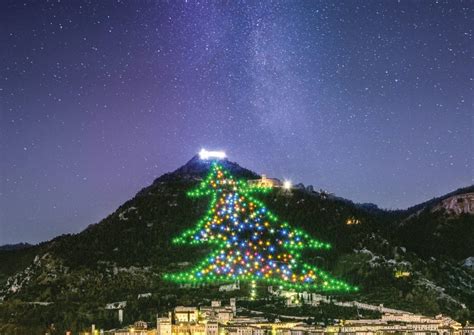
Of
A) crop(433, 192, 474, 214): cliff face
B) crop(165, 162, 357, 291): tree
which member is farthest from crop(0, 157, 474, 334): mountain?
crop(433, 192, 474, 214): cliff face

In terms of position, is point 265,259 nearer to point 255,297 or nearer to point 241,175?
point 255,297

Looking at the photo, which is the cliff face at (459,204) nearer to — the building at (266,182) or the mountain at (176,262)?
the mountain at (176,262)

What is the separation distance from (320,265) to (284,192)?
19530 mm

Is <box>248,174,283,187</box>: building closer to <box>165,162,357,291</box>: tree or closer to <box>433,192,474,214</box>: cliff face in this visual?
<box>165,162,357,291</box>: tree

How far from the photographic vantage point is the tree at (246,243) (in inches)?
Result: 3059

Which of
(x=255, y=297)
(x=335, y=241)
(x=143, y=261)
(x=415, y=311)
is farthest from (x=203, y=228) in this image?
(x=415, y=311)

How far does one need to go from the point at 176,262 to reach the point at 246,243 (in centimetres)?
714

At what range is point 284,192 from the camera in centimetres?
9956

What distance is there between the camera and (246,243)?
283 feet

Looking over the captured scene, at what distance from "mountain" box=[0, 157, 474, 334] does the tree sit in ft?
5.27

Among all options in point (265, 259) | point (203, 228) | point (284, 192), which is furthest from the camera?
point (284, 192)

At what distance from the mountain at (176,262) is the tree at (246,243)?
160cm

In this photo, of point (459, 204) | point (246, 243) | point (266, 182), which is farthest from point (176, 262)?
point (459, 204)

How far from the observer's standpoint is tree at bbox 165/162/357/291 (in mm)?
77688
